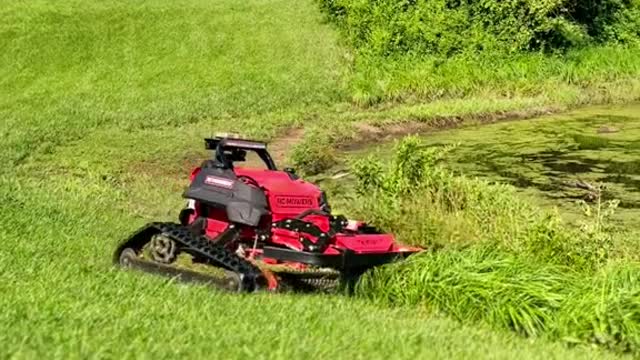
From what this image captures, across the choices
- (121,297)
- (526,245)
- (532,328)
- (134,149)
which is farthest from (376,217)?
(134,149)

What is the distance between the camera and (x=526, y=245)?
987cm

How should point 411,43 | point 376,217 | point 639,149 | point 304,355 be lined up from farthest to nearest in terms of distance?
1. point 411,43
2. point 639,149
3. point 376,217
4. point 304,355

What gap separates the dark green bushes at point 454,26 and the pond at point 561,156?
5.20 meters

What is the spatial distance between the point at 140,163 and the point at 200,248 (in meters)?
8.94

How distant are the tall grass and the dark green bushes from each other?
18.6 m

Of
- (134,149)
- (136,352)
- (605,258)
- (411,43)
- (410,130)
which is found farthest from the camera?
(411,43)

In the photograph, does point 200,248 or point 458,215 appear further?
point 458,215

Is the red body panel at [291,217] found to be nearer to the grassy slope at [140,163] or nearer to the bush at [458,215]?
the grassy slope at [140,163]

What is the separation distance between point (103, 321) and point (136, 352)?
29.7 inches

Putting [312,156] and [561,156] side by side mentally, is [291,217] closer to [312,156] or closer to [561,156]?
[312,156]

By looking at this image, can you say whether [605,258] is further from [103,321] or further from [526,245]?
[103,321]

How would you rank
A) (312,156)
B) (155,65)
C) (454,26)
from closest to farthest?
(312,156), (155,65), (454,26)

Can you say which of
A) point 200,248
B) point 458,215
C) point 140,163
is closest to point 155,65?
point 140,163

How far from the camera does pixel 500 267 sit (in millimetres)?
8648
